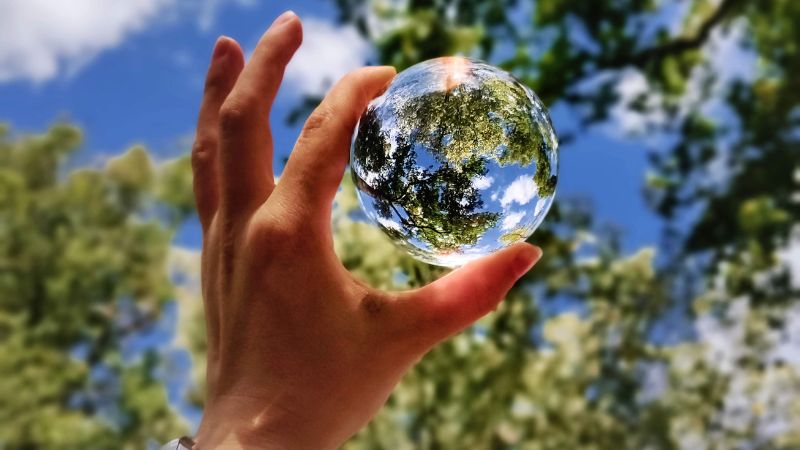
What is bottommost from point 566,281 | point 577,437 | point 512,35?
point 577,437

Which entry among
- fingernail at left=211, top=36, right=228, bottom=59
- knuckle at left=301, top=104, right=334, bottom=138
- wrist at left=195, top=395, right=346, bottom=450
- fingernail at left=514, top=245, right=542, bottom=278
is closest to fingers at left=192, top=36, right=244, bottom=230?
fingernail at left=211, top=36, right=228, bottom=59

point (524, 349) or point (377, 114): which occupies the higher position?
point (524, 349)

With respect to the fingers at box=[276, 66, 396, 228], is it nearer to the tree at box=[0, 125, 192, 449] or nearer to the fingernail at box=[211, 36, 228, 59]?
the fingernail at box=[211, 36, 228, 59]

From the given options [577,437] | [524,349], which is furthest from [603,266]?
[577,437]

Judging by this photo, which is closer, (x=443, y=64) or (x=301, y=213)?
(x=301, y=213)

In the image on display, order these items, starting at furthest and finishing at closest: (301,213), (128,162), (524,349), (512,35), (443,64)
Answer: (128,162) → (524,349) → (512,35) → (443,64) → (301,213)

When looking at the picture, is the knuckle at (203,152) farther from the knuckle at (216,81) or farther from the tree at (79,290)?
the tree at (79,290)

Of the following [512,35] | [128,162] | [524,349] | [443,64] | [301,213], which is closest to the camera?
[301,213]

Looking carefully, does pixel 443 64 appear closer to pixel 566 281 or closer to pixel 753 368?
pixel 566 281
